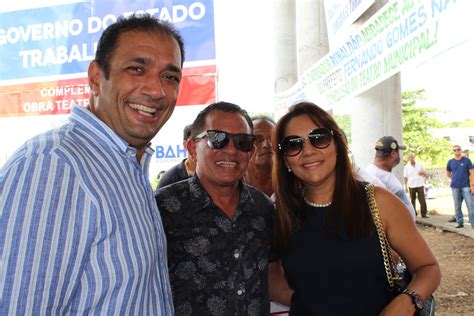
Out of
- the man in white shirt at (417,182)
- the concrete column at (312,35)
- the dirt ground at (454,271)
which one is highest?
the concrete column at (312,35)

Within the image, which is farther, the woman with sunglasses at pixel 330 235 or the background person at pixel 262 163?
the background person at pixel 262 163

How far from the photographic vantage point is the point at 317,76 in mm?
6453

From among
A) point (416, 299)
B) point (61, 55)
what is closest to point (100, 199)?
point (416, 299)

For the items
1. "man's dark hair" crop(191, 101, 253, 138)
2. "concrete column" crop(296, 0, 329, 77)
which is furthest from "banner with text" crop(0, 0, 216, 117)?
"concrete column" crop(296, 0, 329, 77)

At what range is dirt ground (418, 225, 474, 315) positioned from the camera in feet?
20.9

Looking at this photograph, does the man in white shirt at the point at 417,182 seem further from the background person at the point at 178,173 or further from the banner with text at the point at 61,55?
the background person at the point at 178,173

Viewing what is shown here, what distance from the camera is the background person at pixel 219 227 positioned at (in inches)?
88.3

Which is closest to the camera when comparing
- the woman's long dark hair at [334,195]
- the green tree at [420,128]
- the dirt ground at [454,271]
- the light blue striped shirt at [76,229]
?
the light blue striped shirt at [76,229]

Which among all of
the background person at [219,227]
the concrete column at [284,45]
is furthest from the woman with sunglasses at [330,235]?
the concrete column at [284,45]

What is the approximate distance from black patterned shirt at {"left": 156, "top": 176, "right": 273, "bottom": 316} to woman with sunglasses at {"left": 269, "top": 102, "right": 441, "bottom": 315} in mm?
163

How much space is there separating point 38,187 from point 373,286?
1.66 m

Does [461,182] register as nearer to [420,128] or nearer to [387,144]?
[387,144]

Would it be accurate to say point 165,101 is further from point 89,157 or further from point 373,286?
point 373,286

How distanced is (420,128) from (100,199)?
3834cm
